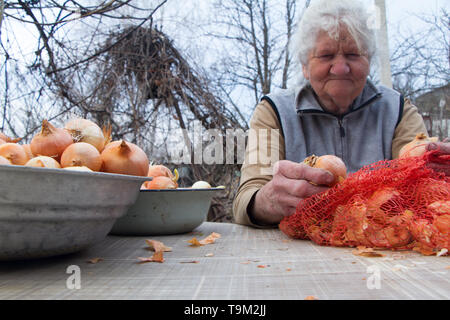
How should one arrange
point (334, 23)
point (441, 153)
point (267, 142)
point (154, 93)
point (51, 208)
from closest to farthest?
1. point (51, 208)
2. point (441, 153)
3. point (334, 23)
4. point (267, 142)
5. point (154, 93)

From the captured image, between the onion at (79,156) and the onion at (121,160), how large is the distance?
4 centimetres

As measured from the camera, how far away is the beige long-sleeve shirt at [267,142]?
139 cm

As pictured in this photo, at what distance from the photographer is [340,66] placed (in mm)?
1463

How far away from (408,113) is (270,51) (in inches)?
168

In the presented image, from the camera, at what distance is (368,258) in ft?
2.27

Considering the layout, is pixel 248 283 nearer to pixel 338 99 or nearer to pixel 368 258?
pixel 368 258

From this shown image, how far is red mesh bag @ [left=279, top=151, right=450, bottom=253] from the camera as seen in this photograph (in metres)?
0.75

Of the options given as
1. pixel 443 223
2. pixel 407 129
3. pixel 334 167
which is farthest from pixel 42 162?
pixel 407 129

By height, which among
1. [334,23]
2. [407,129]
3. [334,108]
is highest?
[334,23]

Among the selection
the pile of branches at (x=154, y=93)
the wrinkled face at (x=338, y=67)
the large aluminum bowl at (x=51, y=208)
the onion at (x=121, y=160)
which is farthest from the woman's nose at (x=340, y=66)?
the pile of branches at (x=154, y=93)

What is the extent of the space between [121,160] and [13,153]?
219 millimetres

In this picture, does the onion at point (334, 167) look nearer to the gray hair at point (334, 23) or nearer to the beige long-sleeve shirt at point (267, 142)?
the beige long-sleeve shirt at point (267, 142)

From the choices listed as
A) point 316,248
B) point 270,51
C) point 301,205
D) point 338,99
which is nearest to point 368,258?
point 316,248

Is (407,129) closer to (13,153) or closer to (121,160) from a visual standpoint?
(121,160)
